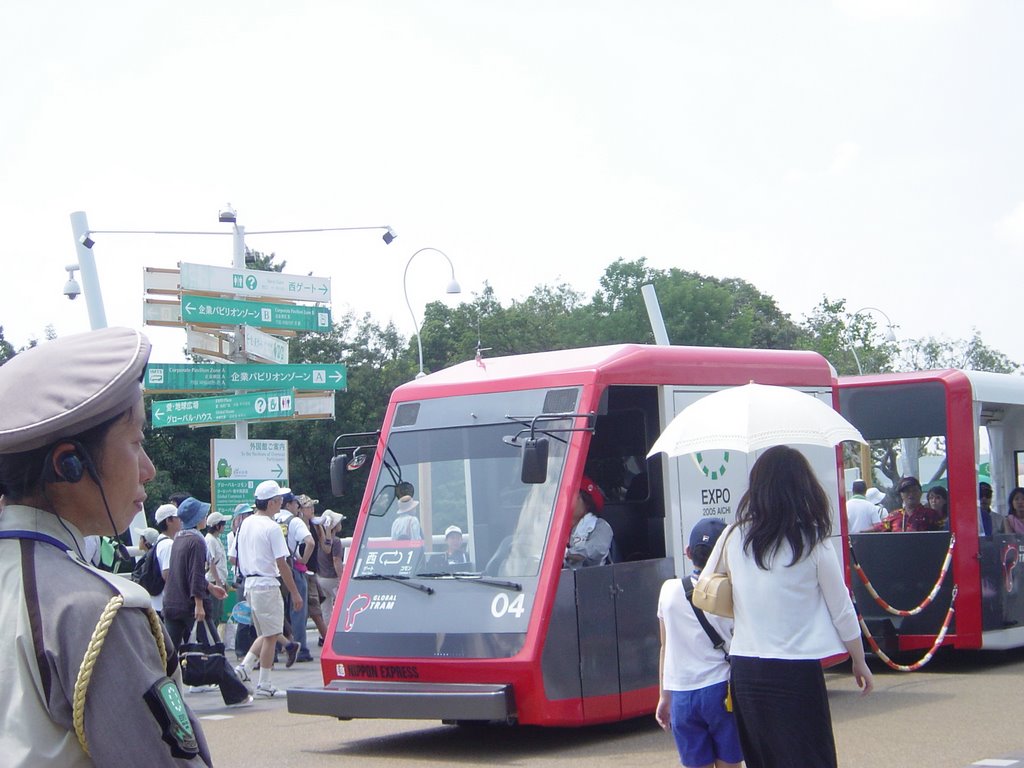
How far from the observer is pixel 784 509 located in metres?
5.13

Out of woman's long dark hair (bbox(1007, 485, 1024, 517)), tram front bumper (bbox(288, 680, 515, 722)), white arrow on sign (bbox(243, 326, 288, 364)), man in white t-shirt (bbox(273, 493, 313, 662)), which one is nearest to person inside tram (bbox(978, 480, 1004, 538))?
woman's long dark hair (bbox(1007, 485, 1024, 517))


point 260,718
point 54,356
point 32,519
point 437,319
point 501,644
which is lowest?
point 260,718

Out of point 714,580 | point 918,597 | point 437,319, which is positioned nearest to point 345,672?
point 714,580

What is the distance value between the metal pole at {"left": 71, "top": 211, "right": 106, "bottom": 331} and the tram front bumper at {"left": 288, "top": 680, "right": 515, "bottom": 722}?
27.5 feet

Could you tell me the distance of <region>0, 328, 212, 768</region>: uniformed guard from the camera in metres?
1.76

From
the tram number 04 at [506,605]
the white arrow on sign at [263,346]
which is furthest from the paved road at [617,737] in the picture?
the white arrow on sign at [263,346]

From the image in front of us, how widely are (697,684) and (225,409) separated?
14.7 metres

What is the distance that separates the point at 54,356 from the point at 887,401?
12996mm

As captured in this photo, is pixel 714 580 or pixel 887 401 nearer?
pixel 714 580

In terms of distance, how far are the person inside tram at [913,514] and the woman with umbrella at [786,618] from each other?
29.3ft

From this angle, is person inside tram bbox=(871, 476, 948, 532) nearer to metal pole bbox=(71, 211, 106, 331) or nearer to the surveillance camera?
metal pole bbox=(71, 211, 106, 331)

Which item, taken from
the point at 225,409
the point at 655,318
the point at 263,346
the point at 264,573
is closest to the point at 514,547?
the point at 264,573

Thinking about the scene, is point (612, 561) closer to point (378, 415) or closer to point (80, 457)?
point (80, 457)

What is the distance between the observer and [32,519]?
1.94 meters
